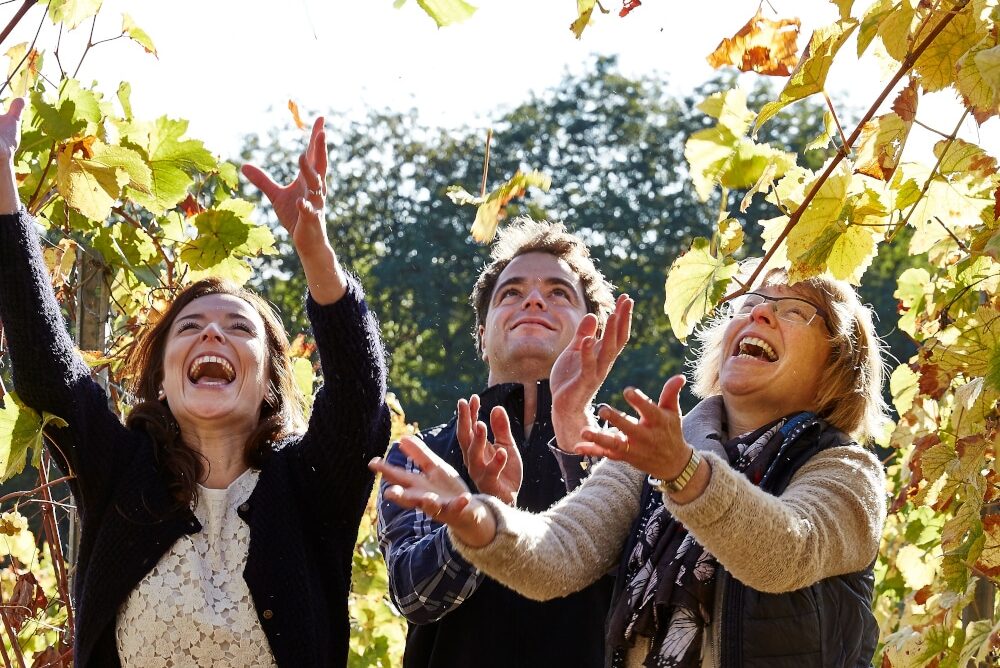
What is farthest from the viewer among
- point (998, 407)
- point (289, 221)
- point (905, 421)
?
point (905, 421)

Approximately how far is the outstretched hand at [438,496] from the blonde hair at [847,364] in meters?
0.65

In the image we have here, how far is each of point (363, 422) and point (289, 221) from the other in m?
0.41

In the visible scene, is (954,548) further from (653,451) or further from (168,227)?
(168,227)

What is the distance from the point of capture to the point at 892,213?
6.54 feet

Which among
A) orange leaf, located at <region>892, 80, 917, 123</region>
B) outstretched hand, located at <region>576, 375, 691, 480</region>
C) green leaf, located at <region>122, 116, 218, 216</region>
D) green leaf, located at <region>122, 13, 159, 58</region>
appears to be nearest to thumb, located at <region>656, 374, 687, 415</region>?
outstretched hand, located at <region>576, 375, 691, 480</region>

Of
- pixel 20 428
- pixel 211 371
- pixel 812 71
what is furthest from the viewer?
pixel 211 371

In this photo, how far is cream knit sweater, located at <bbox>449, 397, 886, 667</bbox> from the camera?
188 centimetres

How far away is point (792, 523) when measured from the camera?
1.92 meters

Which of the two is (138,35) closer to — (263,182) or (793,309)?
(263,182)

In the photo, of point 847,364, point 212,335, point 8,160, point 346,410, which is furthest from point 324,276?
point 847,364

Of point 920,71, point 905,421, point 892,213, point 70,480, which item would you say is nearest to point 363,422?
point 70,480

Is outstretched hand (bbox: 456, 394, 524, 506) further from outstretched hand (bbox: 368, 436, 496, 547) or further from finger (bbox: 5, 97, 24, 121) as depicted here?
finger (bbox: 5, 97, 24, 121)

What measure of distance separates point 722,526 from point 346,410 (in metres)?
0.85

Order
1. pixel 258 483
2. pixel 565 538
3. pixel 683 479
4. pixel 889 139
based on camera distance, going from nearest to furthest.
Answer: pixel 889 139
pixel 683 479
pixel 565 538
pixel 258 483
